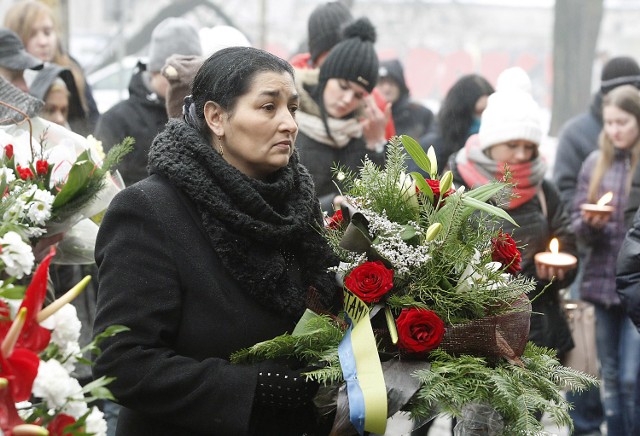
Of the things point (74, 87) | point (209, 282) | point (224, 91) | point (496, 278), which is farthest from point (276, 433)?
point (74, 87)

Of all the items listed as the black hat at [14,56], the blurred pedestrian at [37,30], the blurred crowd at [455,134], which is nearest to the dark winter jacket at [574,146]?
the blurred crowd at [455,134]

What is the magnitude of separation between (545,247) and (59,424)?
3.71 meters

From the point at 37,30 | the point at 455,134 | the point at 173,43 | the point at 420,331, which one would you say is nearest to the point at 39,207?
the point at 420,331

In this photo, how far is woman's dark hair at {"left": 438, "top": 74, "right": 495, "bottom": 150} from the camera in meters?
6.82

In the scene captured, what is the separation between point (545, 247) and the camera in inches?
214

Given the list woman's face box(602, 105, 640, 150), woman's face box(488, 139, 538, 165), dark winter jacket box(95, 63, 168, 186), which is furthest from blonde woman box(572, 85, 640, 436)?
dark winter jacket box(95, 63, 168, 186)

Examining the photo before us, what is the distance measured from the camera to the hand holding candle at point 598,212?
5520 mm

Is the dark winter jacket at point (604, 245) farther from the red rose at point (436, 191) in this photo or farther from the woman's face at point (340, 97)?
the red rose at point (436, 191)

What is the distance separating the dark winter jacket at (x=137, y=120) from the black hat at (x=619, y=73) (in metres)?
3.09

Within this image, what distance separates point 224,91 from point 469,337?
952 mm

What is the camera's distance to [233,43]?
5.74 m

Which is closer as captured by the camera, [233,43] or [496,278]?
[496,278]

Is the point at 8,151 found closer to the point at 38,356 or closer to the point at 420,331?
the point at 420,331

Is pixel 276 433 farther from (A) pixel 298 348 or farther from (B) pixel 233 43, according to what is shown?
(B) pixel 233 43
